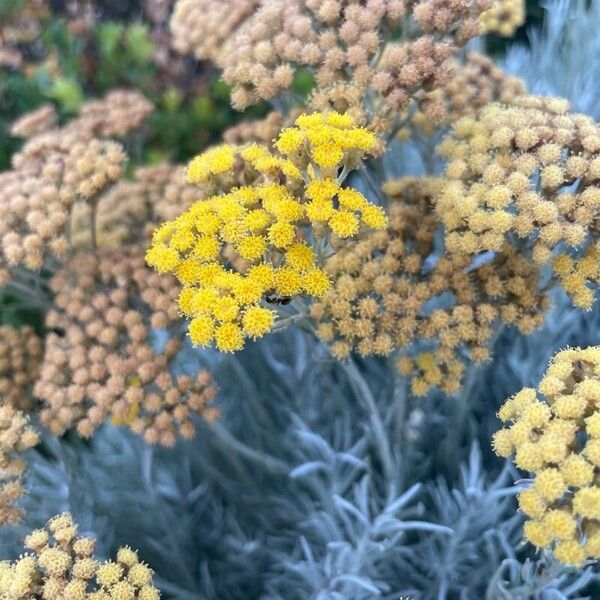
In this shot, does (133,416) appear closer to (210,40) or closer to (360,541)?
(360,541)

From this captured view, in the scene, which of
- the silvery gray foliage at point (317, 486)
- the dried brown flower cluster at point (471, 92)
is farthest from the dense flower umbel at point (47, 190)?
the dried brown flower cluster at point (471, 92)

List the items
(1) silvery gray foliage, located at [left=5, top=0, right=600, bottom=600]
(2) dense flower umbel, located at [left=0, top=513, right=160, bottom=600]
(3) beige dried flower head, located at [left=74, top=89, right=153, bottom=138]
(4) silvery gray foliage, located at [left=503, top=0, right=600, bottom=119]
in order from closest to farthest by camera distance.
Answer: (2) dense flower umbel, located at [left=0, top=513, right=160, bottom=600], (1) silvery gray foliage, located at [left=5, top=0, right=600, bottom=600], (3) beige dried flower head, located at [left=74, top=89, right=153, bottom=138], (4) silvery gray foliage, located at [left=503, top=0, right=600, bottom=119]

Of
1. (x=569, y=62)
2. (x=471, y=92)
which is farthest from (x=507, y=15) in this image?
(x=471, y=92)

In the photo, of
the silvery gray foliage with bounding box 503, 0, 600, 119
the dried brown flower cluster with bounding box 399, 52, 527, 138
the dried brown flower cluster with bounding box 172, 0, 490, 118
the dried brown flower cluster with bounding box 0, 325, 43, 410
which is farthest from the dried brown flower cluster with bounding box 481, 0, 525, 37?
the dried brown flower cluster with bounding box 0, 325, 43, 410

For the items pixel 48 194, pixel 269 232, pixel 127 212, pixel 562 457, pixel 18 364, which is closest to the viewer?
pixel 562 457

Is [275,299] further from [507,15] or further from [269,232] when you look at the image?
[507,15]

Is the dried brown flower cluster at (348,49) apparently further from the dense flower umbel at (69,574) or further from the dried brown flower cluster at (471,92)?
the dense flower umbel at (69,574)

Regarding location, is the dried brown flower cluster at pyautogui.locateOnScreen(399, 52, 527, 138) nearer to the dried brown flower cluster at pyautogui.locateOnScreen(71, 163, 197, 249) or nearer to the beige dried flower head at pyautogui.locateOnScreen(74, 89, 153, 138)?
the dried brown flower cluster at pyautogui.locateOnScreen(71, 163, 197, 249)
